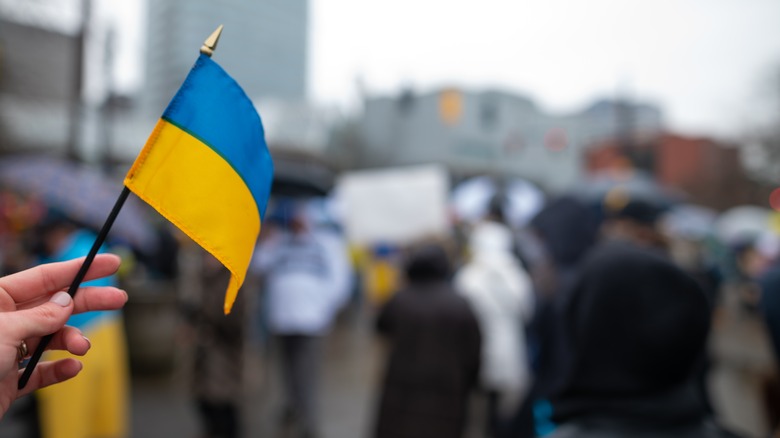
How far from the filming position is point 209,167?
1.26 metres

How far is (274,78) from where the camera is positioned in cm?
286

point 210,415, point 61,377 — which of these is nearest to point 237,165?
point 61,377

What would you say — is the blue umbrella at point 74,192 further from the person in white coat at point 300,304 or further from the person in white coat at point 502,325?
the person in white coat at point 502,325

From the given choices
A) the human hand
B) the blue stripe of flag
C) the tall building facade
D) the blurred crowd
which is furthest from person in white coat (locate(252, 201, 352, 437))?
the human hand

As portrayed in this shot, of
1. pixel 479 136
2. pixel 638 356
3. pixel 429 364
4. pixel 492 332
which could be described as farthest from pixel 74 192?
pixel 479 136

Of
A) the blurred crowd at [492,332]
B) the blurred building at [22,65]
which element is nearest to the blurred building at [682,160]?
the blurred building at [22,65]

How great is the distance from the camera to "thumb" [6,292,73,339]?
99 centimetres

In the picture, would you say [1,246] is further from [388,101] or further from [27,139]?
[388,101]

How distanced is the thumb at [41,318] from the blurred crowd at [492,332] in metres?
1.59

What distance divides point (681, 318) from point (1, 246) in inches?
313

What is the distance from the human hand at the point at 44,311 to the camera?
99 centimetres

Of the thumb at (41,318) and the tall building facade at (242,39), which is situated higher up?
the tall building facade at (242,39)

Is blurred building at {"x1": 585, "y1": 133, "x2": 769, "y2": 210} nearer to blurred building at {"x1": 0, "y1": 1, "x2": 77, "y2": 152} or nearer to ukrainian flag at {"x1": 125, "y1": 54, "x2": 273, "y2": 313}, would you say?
blurred building at {"x1": 0, "y1": 1, "x2": 77, "y2": 152}

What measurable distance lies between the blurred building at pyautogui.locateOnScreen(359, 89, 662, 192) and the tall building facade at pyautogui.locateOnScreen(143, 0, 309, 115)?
26.8m
